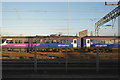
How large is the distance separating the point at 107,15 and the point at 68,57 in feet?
55.5

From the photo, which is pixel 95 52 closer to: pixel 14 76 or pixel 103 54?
pixel 103 54

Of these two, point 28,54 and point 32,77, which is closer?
point 32,77

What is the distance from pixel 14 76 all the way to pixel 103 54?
450 cm

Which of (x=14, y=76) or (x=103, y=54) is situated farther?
(x=103, y=54)

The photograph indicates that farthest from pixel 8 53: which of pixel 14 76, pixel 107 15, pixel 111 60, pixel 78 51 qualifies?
pixel 107 15

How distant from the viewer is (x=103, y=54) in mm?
7125

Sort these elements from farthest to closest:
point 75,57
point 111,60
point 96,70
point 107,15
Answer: point 107,15 → point 111,60 → point 75,57 → point 96,70

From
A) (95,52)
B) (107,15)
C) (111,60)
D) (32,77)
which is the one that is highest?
(107,15)

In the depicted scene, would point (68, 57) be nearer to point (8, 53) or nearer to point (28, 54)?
point (28, 54)

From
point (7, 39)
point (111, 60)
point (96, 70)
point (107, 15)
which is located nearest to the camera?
point (96, 70)

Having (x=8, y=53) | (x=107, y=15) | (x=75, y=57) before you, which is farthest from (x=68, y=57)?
(x=107, y=15)

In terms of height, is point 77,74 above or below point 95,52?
below

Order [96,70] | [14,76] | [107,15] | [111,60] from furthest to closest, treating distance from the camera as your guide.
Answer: [107,15] < [111,60] < [96,70] < [14,76]

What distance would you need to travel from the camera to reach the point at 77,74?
615 centimetres
